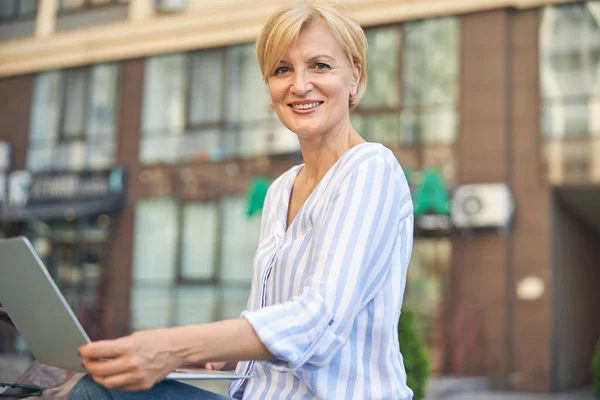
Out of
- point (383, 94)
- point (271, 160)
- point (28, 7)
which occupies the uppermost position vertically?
point (28, 7)

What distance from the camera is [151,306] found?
14.5 meters

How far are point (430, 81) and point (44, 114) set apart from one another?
786 centimetres

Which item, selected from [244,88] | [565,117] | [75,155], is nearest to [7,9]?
[75,155]

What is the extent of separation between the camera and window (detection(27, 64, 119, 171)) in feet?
51.1

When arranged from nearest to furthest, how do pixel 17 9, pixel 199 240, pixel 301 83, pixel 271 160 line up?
pixel 301 83 → pixel 271 160 → pixel 199 240 → pixel 17 9

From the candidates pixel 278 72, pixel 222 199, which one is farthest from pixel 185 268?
pixel 278 72

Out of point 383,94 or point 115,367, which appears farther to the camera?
point 383,94

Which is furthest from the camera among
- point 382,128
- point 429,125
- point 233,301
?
point 233,301

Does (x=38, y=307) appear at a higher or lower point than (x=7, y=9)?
lower

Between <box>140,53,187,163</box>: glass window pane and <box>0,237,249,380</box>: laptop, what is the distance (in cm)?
1346

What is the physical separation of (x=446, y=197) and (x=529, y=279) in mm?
1661

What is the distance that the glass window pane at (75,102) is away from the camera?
15891 mm

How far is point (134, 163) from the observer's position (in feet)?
49.6

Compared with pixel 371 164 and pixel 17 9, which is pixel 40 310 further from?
pixel 17 9
